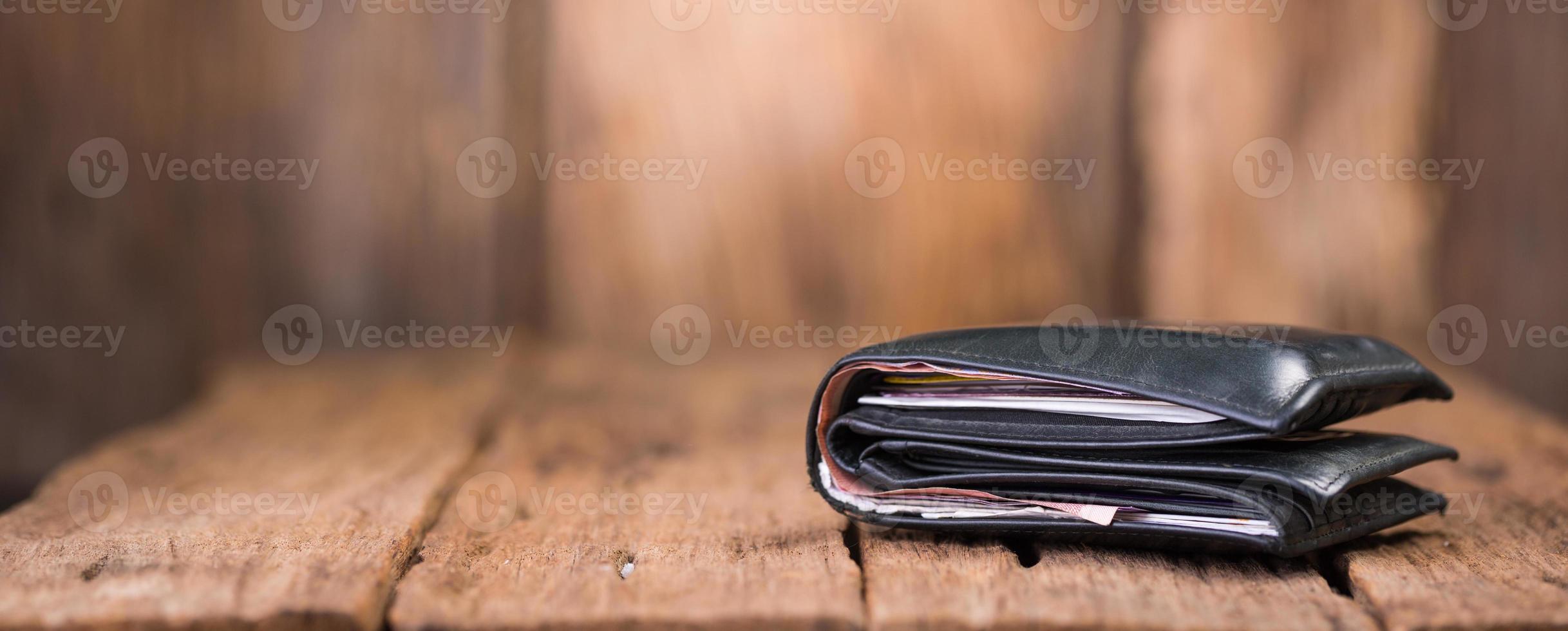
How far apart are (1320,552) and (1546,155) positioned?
56.2 inches

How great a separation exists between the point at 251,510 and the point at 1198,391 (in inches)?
42.2

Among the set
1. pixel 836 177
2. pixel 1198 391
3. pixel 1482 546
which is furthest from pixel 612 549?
pixel 836 177


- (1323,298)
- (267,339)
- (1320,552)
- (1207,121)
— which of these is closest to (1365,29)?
(1207,121)

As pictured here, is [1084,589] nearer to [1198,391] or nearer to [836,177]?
[1198,391]

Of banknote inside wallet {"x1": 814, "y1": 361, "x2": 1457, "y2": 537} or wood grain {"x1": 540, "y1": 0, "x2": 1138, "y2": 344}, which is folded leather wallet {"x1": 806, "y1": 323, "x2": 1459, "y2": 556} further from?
wood grain {"x1": 540, "y1": 0, "x2": 1138, "y2": 344}

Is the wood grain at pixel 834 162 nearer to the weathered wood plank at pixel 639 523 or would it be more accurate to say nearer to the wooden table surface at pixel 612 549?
the weathered wood plank at pixel 639 523

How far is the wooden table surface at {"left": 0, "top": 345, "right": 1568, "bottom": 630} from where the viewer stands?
0.89 m

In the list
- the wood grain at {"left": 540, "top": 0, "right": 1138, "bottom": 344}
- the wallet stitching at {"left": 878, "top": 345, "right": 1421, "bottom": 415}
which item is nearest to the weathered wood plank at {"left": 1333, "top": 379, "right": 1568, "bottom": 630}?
the wallet stitching at {"left": 878, "top": 345, "right": 1421, "bottom": 415}

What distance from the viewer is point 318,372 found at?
86.0 inches

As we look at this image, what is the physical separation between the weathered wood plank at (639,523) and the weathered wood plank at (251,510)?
0.06 metres

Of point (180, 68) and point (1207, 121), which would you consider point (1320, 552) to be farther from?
point (180, 68)

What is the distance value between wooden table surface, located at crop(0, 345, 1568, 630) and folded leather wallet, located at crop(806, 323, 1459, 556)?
0.15ft

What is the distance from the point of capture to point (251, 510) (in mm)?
1248

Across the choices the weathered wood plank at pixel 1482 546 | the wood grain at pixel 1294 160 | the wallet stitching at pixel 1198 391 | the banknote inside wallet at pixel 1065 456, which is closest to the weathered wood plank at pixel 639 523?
the banknote inside wallet at pixel 1065 456
